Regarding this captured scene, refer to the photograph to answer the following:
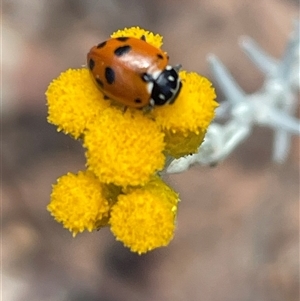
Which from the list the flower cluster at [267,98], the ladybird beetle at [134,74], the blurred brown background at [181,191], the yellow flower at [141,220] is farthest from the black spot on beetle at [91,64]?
the blurred brown background at [181,191]

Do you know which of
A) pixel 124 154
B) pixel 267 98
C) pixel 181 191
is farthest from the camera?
pixel 181 191

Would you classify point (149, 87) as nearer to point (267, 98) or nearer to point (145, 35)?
point (145, 35)

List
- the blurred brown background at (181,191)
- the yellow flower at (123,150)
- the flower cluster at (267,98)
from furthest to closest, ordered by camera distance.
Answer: the blurred brown background at (181,191) → the flower cluster at (267,98) → the yellow flower at (123,150)

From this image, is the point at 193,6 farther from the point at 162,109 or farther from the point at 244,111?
the point at 162,109

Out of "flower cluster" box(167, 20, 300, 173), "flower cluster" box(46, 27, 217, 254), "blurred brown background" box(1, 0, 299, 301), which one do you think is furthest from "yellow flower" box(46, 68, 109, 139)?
"blurred brown background" box(1, 0, 299, 301)

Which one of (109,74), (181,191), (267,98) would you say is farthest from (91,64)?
(181,191)

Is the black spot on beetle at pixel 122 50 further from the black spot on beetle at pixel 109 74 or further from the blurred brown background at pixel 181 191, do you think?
the blurred brown background at pixel 181 191

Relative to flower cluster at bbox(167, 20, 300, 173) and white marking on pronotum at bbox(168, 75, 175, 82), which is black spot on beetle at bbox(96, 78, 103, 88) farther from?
flower cluster at bbox(167, 20, 300, 173)
